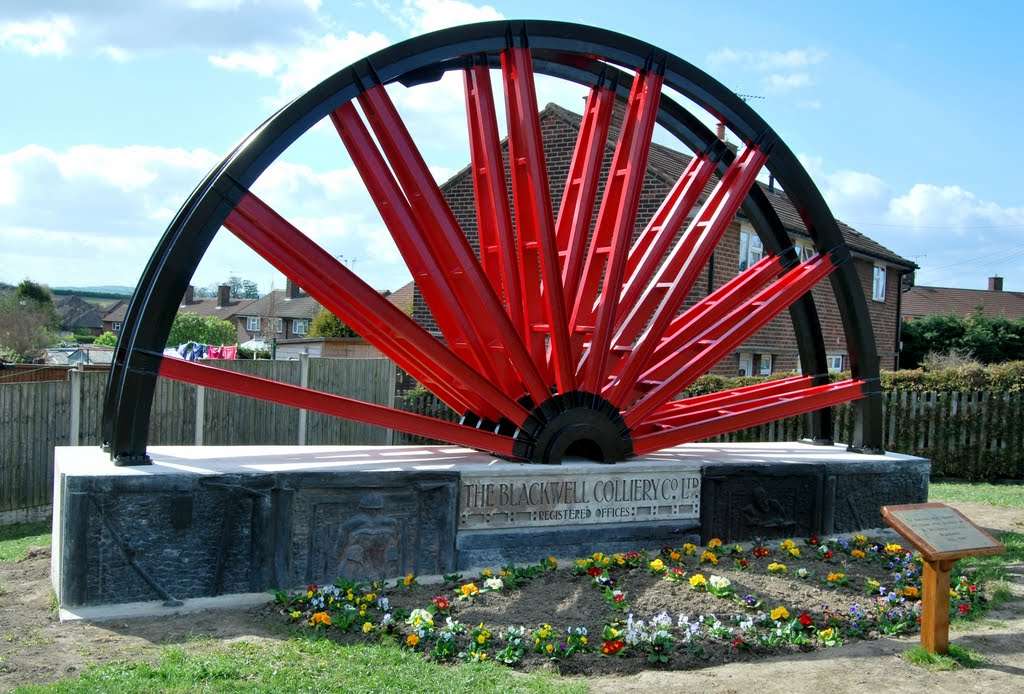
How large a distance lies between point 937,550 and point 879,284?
78.4ft

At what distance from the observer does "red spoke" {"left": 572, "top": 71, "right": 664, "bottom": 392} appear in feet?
28.7

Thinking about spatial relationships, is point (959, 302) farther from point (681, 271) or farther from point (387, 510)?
point (387, 510)

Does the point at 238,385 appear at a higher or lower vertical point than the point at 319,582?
higher

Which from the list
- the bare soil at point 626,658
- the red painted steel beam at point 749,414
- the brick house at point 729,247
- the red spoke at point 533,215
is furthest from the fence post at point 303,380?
the bare soil at point 626,658

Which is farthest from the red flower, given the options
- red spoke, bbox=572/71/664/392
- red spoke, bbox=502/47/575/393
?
red spoke, bbox=572/71/664/392

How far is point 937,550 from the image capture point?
594 cm

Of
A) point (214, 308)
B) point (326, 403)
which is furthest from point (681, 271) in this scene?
point (214, 308)

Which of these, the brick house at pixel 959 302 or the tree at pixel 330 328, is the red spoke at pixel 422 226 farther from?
the brick house at pixel 959 302

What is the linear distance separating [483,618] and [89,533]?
259 cm

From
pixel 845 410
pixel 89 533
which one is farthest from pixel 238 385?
pixel 845 410

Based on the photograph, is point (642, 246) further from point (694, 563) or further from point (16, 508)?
point (16, 508)

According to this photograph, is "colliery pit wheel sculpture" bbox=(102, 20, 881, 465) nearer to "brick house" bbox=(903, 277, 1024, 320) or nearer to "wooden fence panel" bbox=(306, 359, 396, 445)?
"wooden fence panel" bbox=(306, 359, 396, 445)

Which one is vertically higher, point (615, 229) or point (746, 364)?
point (615, 229)

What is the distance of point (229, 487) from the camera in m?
6.70
